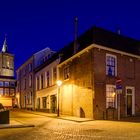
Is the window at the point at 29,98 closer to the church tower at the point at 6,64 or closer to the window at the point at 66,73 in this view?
the window at the point at 66,73

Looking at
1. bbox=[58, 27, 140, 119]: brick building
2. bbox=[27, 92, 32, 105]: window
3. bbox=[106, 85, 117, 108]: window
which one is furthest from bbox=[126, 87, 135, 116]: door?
bbox=[27, 92, 32, 105]: window

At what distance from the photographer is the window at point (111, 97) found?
22.6 metres

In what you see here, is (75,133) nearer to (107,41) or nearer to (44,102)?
(107,41)

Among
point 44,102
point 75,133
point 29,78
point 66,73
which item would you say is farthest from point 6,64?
point 75,133

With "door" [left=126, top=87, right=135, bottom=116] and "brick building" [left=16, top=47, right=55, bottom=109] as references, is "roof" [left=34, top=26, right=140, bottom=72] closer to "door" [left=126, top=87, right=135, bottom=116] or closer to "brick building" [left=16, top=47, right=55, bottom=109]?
"door" [left=126, top=87, right=135, bottom=116]

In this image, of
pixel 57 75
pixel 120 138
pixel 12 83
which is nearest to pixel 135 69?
pixel 57 75

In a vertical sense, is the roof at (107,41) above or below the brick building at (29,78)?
above

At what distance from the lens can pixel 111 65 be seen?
2347cm

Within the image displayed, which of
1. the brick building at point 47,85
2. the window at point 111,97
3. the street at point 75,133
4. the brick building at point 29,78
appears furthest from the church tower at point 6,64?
the street at point 75,133

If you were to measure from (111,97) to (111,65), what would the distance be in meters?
2.85

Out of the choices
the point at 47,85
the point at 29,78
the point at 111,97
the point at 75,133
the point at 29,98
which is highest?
the point at 29,78

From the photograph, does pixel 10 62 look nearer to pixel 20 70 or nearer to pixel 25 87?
pixel 20 70

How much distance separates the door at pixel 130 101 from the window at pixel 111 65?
2.35 m

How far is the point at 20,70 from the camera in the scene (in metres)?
53.0
